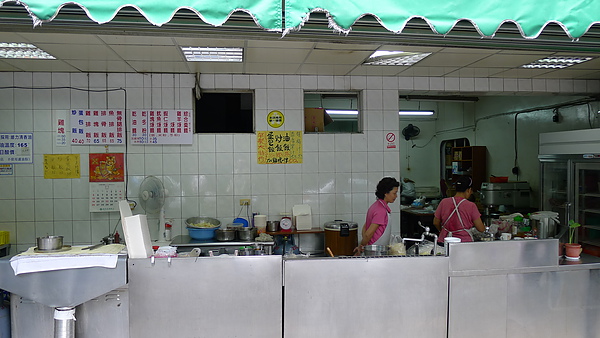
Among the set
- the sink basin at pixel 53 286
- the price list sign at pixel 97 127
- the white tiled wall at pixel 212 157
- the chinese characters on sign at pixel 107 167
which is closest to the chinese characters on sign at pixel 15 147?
the white tiled wall at pixel 212 157

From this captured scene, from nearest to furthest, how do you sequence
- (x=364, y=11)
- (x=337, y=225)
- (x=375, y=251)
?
(x=364, y=11)
(x=375, y=251)
(x=337, y=225)

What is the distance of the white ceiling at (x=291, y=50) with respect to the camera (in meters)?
2.32

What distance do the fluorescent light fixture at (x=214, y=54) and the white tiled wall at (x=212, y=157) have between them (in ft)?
2.15

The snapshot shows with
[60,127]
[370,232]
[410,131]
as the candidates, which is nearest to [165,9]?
[370,232]

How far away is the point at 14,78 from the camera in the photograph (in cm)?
478

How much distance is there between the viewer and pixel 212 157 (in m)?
5.07

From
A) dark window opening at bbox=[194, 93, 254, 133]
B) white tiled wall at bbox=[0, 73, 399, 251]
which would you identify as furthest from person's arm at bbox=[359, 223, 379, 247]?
dark window opening at bbox=[194, 93, 254, 133]

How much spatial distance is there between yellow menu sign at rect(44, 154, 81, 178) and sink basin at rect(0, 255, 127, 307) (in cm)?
267

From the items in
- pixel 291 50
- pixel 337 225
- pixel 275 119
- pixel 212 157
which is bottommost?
pixel 337 225

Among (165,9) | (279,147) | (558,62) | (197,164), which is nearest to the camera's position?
(165,9)

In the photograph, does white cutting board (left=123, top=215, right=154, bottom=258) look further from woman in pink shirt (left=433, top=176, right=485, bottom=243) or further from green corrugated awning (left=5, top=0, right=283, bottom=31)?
woman in pink shirt (left=433, top=176, right=485, bottom=243)

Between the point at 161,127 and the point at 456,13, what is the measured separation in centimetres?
375

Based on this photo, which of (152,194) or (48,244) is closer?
(48,244)

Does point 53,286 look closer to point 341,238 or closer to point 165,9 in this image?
point 165,9
